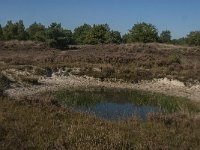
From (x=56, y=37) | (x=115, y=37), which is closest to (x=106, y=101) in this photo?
(x=56, y=37)

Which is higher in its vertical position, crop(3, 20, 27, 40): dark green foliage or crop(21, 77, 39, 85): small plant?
crop(3, 20, 27, 40): dark green foliage

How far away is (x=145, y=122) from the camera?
1555 cm

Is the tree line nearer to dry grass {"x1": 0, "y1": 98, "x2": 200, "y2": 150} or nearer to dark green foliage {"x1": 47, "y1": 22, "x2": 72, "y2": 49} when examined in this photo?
dark green foliage {"x1": 47, "y1": 22, "x2": 72, "y2": 49}

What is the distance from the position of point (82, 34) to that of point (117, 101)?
53969 mm

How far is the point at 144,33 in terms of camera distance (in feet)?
248

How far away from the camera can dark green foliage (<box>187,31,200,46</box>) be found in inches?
3103

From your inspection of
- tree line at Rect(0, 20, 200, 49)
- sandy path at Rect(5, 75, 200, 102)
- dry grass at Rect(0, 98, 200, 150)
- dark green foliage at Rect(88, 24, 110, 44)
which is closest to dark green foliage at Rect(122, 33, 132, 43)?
tree line at Rect(0, 20, 200, 49)

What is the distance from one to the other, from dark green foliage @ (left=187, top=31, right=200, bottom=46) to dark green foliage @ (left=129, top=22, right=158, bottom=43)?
8.21 m

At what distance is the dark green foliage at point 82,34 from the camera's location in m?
74.3

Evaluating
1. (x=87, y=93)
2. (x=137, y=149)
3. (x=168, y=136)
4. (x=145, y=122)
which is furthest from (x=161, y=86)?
(x=137, y=149)

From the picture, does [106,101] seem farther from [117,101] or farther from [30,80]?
[30,80]

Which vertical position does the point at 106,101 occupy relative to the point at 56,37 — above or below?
below

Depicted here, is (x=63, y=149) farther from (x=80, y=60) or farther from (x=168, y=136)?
(x=80, y=60)

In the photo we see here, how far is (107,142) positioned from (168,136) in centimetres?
254
